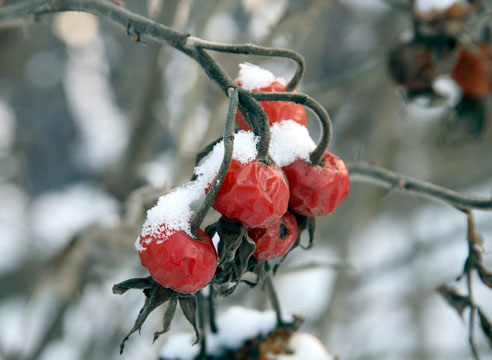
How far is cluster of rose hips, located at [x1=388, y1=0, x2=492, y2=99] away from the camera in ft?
7.37

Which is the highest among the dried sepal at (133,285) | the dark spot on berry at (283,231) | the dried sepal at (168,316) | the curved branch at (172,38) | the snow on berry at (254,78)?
the curved branch at (172,38)

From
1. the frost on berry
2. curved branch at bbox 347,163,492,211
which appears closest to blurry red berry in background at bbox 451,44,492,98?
curved branch at bbox 347,163,492,211

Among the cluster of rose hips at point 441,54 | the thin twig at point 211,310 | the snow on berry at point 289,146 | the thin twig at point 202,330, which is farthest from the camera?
the cluster of rose hips at point 441,54

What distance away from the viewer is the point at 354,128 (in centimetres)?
422

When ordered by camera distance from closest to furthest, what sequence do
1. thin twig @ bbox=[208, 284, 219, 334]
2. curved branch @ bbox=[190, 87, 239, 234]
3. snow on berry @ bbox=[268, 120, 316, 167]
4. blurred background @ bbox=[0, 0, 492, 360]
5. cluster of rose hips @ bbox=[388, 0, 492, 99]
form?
curved branch @ bbox=[190, 87, 239, 234], snow on berry @ bbox=[268, 120, 316, 167], thin twig @ bbox=[208, 284, 219, 334], cluster of rose hips @ bbox=[388, 0, 492, 99], blurred background @ bbox=[0, 0, 492, 360]

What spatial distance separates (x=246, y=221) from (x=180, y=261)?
139 millimetres

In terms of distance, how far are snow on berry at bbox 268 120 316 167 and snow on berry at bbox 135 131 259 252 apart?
3.5 inches

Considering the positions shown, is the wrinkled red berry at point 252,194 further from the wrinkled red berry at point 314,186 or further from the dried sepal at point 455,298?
the dried sepal at point 455,298

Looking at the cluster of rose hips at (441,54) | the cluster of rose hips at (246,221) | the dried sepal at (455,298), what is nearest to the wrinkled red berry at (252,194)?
the cluster of rose hips at (246,221)

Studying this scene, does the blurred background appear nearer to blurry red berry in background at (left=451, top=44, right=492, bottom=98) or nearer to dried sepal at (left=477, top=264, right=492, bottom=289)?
blurry red berry in background at (left=451, top=44, right=492, bottom=98)

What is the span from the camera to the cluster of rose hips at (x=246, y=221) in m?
0.91

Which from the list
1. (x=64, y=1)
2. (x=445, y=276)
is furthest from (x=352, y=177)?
(x=445, y=276)

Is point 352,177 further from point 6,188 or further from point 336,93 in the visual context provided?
point 6,188

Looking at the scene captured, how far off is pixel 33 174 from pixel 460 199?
18.9ft
